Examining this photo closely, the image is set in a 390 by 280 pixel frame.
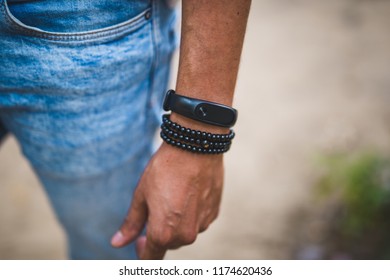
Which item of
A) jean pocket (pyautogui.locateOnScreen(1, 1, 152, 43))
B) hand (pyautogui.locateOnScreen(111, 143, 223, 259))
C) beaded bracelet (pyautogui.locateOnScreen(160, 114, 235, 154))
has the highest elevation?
jean pocket (pyautogui.locateOnScreen(1, 1, 152, 43))

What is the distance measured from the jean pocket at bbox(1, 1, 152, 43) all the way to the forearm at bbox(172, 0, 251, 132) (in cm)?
14

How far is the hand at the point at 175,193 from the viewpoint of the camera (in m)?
0.91

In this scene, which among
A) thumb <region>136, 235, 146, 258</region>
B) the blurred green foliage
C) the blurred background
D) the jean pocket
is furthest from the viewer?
the blurred background

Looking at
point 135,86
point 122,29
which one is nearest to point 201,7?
point 122,29

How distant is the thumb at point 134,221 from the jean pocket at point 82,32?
1.31 feet

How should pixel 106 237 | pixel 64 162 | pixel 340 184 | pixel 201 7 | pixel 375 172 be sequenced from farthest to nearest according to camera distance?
pixel 340 184 → pixel 375 172 → pixel 106 237 → pixel 64 162 → pixel 201 7

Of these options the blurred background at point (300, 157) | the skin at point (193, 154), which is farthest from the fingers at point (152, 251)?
the blurred background at point (300, 157)

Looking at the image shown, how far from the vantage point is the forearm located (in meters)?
0.85

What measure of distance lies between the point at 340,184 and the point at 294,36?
1866 millimetres

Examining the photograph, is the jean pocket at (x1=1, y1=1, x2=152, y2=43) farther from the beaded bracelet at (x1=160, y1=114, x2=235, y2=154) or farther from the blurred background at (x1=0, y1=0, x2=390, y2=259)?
the blurred background at (x1=0, y1=0, x2=390, y2=259)

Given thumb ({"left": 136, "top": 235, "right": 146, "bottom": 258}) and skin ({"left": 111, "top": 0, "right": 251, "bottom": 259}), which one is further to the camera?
thumb ({"left": 136, "top": 235, "right": 146, "bottom": 258})

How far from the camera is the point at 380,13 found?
3.58m

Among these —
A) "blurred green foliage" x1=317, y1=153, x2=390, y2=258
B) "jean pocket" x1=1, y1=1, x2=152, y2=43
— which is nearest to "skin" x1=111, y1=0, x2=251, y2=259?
"jean pocket" x1=1, y1=1, x2=152, y2=43

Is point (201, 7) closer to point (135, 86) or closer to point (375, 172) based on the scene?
point (135, 86)
